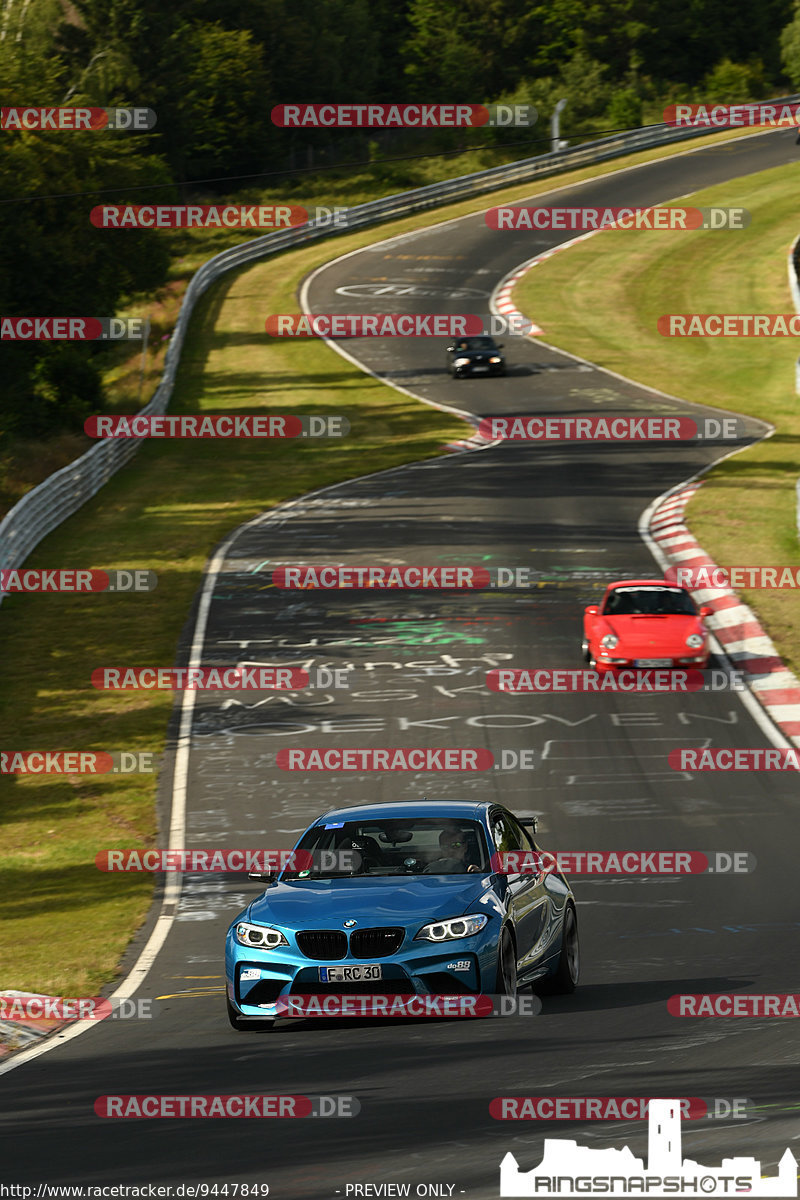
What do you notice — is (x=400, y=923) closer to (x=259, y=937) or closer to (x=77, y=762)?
(x=259, y=937)

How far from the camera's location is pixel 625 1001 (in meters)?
11.2

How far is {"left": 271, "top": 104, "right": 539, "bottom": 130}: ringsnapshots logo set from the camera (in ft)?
321

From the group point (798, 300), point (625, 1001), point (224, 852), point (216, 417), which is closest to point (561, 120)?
point (798, 300)

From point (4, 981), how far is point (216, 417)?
1509 inches

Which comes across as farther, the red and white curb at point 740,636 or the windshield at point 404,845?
the red and white curb at point 740,636

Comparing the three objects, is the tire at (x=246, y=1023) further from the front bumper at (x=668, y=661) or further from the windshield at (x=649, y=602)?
the windshield at (x=649, y=602)

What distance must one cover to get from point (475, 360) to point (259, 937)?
151 feet

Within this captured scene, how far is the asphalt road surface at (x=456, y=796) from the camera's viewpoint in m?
7.89

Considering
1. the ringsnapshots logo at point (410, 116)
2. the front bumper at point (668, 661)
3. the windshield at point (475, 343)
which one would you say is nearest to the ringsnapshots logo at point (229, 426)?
the windshield at point (475, 343)

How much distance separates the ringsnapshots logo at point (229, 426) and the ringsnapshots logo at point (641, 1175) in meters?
42.5

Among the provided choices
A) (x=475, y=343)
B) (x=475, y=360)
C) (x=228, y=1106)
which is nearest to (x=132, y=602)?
(x=228, y=1106)

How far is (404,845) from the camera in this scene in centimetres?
1156

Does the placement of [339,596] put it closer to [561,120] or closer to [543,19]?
[561,120]

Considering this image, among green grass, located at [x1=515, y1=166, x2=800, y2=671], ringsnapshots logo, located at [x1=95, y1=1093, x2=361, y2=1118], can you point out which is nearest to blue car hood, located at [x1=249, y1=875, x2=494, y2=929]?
ringsnapshots logo, located at [x1=95, y1=1093, x2=361, y2=1118]
